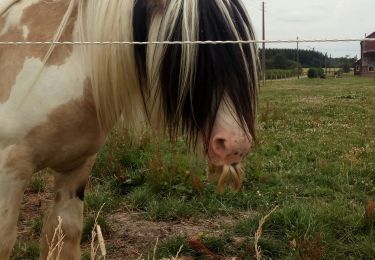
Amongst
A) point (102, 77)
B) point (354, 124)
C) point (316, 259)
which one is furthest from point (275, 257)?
point (354, 124)

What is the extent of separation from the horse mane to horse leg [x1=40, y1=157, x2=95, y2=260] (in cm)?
48

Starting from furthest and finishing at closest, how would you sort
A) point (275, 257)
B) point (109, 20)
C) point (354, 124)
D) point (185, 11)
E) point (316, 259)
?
point (354, 124) → point (275, 257) → point (316, 259) → point (109, 20) → point (185, 11)

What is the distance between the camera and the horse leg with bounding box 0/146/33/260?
1979mm

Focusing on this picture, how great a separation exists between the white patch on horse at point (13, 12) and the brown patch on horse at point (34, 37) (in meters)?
0.02

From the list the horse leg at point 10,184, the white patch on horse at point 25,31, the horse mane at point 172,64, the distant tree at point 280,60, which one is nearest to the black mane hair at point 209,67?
the horse mane at point 172,64

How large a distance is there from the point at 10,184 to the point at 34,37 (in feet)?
2.15

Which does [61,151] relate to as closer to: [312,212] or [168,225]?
[168,225]

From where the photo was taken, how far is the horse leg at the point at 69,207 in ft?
8.05

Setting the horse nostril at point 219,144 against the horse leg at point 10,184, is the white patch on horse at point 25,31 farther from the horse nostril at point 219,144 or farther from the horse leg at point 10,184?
the horse nostril at point 219,144

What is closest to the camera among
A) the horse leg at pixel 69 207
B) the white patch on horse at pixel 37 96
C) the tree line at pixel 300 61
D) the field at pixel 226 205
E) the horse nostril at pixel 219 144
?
the horse nostril at pixel 219 144

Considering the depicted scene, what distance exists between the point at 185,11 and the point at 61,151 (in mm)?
813

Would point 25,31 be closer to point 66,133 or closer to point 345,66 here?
point 66,133

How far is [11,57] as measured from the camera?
2.07 m

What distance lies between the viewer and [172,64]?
1818 mm
